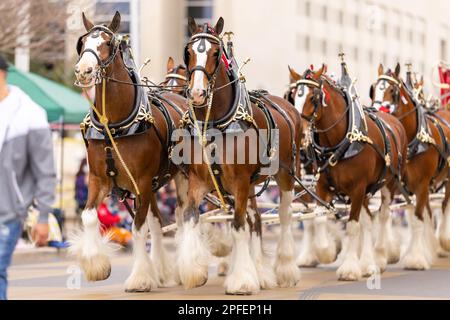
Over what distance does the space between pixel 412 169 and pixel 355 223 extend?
2.62 metres

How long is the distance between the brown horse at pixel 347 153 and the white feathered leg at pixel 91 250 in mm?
3567

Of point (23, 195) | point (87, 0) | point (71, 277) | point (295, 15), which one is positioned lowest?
point (71, 277)

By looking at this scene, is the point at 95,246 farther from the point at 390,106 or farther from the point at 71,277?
the point at 390,106

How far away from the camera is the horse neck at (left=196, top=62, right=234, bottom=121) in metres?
13.4

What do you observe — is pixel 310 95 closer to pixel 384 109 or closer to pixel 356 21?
pixel 384 109

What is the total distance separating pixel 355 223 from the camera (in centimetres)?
1547

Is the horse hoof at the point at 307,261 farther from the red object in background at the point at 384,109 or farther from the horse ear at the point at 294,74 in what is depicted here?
the horse ear at the point at 294,74

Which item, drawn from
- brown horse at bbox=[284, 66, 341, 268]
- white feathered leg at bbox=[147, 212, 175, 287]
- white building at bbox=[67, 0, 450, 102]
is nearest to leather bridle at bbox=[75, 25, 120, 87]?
white feathered leg at bbox=[147, 212, 175, 287]

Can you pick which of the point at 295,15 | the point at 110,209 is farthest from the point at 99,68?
the point at 295,15

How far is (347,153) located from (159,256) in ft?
9.09

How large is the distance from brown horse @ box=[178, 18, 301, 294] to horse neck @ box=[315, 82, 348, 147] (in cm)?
160

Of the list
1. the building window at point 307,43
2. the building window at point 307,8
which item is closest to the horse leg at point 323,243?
the building window at point 307,43

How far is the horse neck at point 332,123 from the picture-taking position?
51.5 ft

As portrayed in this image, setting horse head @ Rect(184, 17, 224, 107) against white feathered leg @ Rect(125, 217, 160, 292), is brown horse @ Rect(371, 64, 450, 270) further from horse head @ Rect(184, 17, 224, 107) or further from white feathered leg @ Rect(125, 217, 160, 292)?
horse head @ Rect(184, 17, 224, 107)
